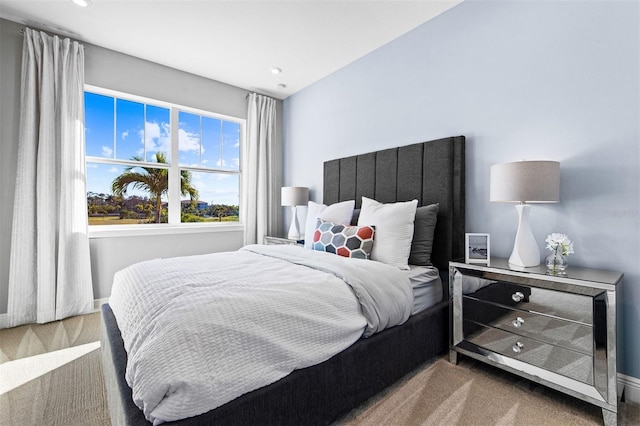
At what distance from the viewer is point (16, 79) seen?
2.62 meters

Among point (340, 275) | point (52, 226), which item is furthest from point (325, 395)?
point (52, 226)

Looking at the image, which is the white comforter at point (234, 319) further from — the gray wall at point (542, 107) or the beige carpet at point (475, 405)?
the gray wall at point (542, 107)

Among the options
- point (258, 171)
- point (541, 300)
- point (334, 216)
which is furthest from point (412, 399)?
point (258, 171)

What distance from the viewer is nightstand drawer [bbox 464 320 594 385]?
1454 millimetres

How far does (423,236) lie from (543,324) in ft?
2.93

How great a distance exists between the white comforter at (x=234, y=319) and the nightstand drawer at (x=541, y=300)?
1.60ft

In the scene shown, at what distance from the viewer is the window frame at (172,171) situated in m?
3.13

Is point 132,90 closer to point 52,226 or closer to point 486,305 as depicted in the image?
point 52,226

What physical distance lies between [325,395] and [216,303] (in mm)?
654

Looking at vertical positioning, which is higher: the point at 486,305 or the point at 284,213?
the point at 284,213

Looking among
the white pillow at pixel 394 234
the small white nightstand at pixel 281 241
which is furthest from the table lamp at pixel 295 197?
the white pillow at pixel 394 234

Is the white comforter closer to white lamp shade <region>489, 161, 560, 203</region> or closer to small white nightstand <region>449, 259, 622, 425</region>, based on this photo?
small white nightstand <region>449, 259, 622, 425</region>

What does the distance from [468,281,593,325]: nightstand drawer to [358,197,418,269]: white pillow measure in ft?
1.74

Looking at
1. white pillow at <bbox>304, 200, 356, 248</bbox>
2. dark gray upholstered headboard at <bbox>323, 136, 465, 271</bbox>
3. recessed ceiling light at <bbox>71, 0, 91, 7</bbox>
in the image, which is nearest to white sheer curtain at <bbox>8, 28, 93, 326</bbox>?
recessed ceiling light at <bbox>71, 0, 91, 7</bbox>
